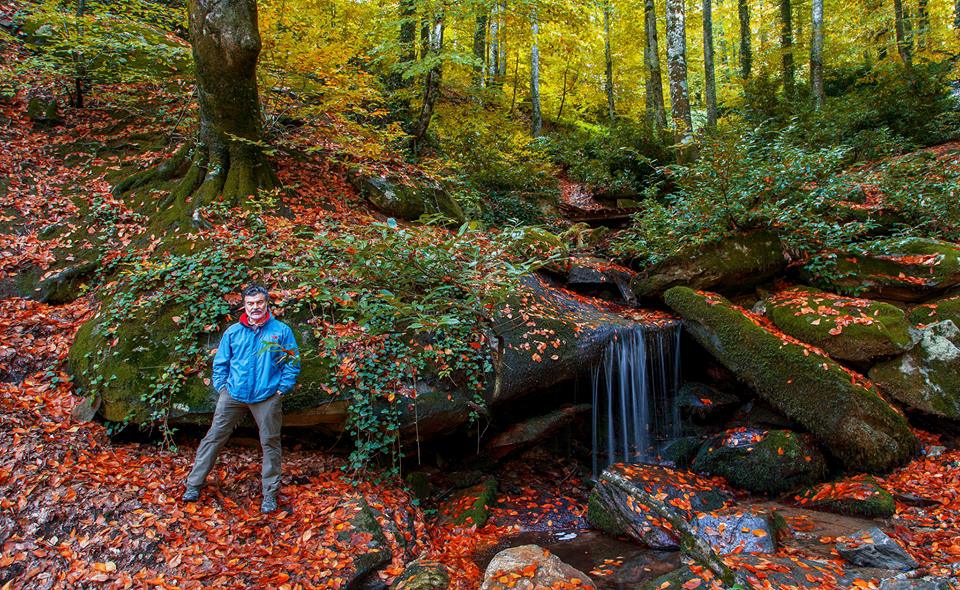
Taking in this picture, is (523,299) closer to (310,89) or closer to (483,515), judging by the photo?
(483,515)

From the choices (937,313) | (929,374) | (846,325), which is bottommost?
(929,374)

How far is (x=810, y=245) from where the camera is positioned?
23.5ft

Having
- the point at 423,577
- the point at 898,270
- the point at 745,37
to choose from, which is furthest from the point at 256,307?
the point at 745,37

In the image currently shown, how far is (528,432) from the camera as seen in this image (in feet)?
20.2

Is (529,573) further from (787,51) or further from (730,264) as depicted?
(787,51)

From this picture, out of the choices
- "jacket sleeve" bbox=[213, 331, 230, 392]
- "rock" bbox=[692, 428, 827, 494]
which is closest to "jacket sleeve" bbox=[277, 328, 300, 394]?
"jacket sleeve" bbox=[213, 331, 230, 392]

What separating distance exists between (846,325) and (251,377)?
7.15 m

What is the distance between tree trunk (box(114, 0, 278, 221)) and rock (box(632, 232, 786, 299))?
695 cm

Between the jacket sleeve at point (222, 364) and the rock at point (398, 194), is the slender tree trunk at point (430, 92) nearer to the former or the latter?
the rock at point (398, 194)

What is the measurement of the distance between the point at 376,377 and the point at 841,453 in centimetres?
543

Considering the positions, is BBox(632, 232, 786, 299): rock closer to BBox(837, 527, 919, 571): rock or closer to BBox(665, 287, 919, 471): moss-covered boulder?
BBox(665, 287, 919, 471): moss-covered boulder

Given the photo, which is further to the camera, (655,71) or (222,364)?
(655,71)

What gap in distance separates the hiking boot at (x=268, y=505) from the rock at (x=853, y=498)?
5.42 metres

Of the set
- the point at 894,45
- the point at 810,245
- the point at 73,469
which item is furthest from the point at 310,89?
the point at 894,45
